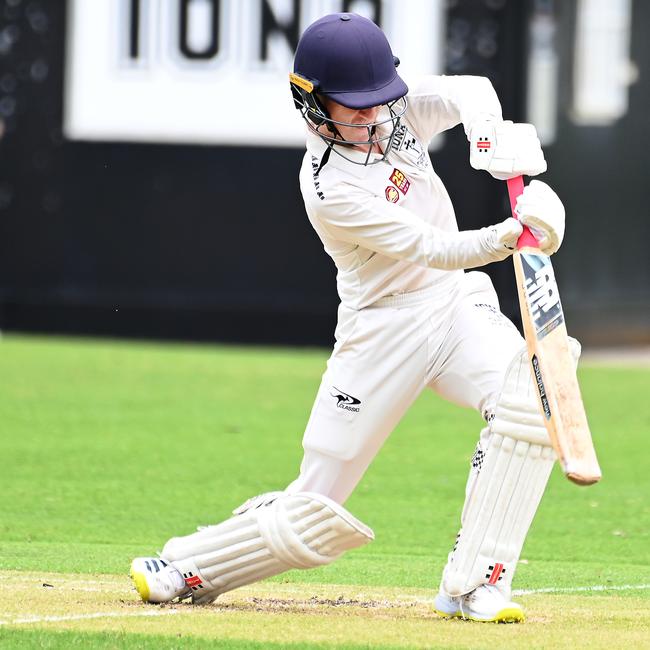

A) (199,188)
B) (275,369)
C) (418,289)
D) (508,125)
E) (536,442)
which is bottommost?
(275,369)

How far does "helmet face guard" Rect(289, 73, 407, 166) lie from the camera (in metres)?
4.64

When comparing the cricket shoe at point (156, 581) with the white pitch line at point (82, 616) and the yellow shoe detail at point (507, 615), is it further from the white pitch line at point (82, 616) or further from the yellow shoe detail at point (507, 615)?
the yellow shoe detail at point (507, 615)

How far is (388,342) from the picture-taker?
15.4 feet

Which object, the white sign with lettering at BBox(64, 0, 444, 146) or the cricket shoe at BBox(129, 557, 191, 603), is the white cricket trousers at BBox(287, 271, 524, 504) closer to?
the cricket shoe at BBox(129, 557, 191, 603)

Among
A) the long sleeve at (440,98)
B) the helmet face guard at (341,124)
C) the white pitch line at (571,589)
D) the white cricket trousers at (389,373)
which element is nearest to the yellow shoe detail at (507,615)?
the white cricket trousers at (389,373)

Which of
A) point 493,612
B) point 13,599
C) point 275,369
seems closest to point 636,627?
point 493,612

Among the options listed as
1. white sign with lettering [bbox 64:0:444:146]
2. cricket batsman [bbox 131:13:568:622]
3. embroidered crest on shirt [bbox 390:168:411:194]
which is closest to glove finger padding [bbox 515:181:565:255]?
cricket batsman [bbox 131:13:568:622]

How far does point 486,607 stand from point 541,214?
1.13 meters

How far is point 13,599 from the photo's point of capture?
4.71 meters

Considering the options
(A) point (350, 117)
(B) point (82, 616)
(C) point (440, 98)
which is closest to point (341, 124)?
(A) point (350, 117)

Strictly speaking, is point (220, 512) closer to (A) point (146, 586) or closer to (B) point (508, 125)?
(A) point (146, 586)

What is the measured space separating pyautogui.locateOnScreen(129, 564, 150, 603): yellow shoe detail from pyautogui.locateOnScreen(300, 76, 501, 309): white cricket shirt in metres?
1.02

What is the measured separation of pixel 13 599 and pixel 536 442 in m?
1.61

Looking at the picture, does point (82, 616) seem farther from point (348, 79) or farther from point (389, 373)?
point (348, 79)
